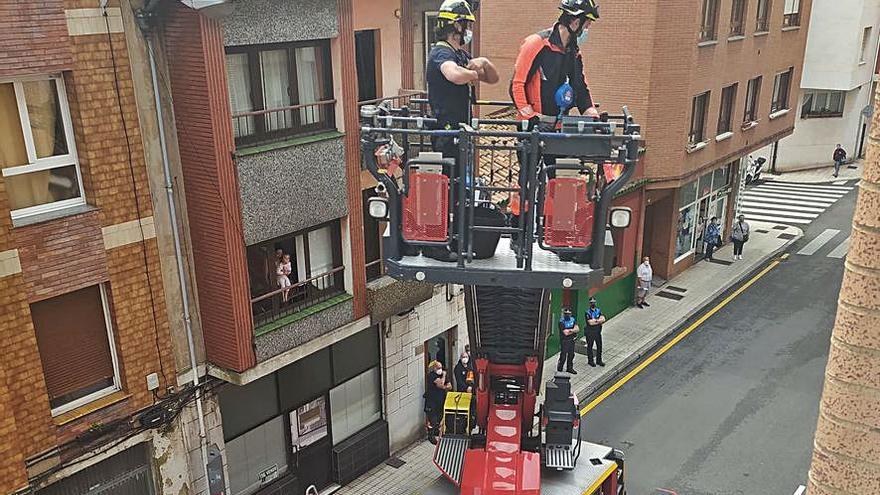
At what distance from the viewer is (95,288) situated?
903 centimetres

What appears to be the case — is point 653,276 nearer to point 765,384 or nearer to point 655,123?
point 655,123

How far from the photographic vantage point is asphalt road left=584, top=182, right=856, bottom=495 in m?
13.7

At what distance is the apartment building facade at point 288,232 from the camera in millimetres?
9422

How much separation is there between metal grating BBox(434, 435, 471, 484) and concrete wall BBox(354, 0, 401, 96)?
→ 6.29 metres

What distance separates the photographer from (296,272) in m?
11.4

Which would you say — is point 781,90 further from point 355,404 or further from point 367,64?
point 355,404

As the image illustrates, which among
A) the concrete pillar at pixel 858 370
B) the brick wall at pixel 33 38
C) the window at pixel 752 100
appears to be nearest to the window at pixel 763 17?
the window at pixel 752 100

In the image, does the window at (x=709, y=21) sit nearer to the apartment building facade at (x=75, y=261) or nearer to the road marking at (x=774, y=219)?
the road marking at (x=774, y=219)

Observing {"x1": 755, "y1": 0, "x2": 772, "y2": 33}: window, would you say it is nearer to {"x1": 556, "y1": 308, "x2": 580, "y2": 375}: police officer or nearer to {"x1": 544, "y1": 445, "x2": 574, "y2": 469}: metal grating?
{"x1": 556, "y1": 308, "x2": 580, "y2": 375}: police officer

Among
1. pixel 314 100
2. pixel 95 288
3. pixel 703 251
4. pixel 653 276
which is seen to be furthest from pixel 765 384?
pixel 95 288

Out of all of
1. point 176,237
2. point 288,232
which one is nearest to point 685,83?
point 288,232

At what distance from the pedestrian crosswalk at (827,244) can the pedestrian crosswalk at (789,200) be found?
151 centimetres

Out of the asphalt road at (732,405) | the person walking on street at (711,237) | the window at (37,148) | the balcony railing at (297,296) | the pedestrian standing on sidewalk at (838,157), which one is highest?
the window at (37,148)

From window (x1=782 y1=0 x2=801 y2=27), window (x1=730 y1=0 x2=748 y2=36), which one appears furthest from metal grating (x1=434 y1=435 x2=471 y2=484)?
window (x1=782 y1=0 x2=801 y2=27)
